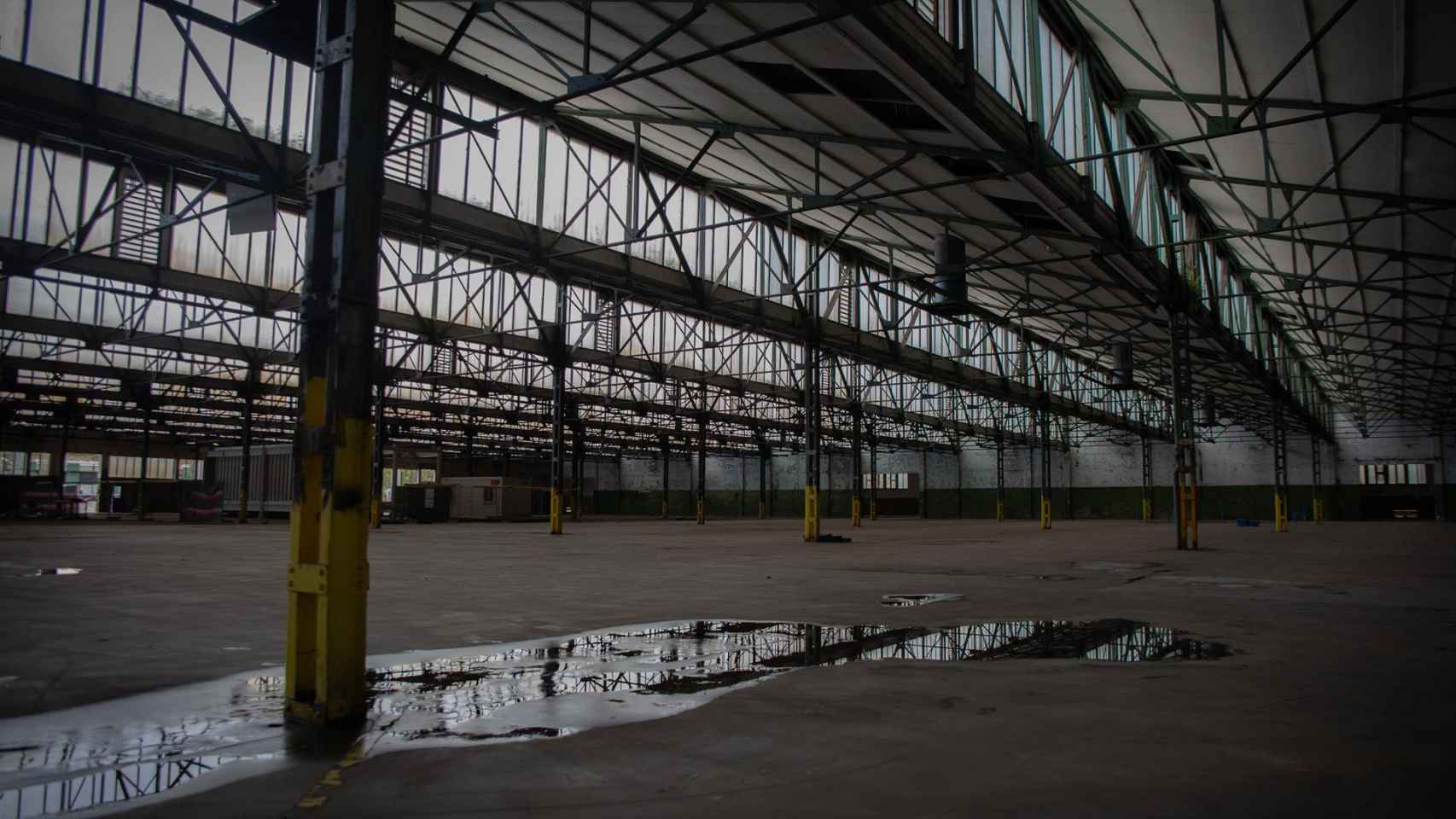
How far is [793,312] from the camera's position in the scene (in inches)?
1180

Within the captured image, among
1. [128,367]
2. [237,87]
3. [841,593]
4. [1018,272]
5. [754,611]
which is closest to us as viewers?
[754,611]

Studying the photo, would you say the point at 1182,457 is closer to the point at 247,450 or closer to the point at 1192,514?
the point at 1192,514

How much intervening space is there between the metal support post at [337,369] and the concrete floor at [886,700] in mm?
1092

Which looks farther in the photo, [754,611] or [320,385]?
[754,611]

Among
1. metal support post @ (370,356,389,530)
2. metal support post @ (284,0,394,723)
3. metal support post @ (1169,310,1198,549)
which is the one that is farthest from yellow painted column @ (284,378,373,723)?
metal support post @ (370,356,389,530)

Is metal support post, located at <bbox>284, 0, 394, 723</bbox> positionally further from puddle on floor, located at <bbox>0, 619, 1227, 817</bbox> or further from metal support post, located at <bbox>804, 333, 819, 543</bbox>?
metal support post, located at <bbox>804, 333, 819, 543</bbox>

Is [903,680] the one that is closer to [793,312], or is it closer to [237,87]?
[237,87]

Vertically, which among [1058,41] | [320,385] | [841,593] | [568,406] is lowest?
[841,593]

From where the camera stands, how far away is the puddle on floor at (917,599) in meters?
10.6

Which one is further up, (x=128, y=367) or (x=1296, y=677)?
(x=128, y=367)

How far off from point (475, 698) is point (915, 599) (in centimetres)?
684

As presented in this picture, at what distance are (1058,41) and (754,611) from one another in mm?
12466

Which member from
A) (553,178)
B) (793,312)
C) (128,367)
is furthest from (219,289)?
Answer: (793,312)

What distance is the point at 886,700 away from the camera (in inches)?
210
